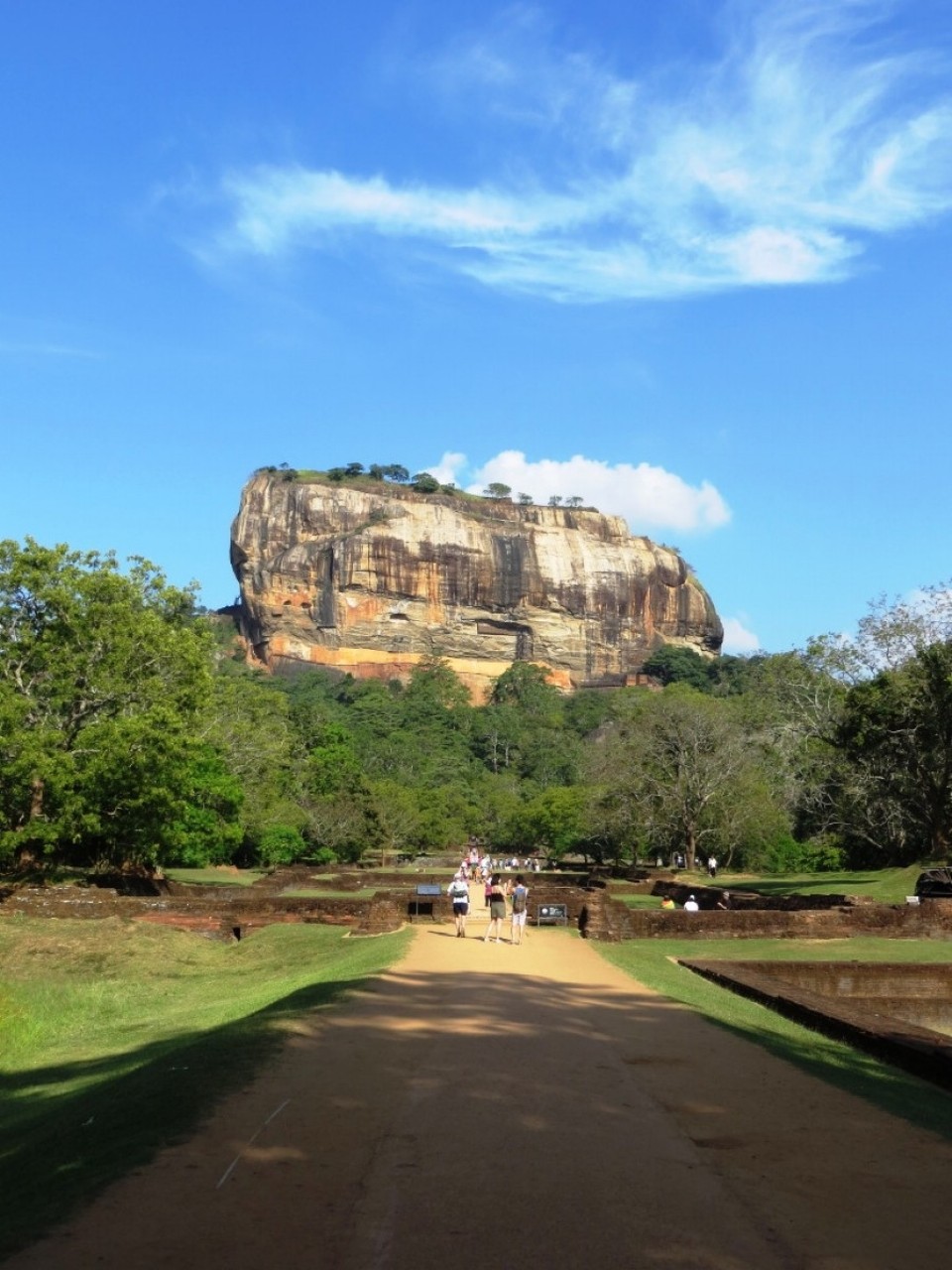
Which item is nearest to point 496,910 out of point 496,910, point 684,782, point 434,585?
point 496,910

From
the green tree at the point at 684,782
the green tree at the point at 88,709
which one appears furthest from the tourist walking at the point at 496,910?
the green tree at the point at 684,782

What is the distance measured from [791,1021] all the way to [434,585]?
11548 centimetres

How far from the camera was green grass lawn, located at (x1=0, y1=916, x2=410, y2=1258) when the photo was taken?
613 centimetres

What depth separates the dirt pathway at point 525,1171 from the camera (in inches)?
188

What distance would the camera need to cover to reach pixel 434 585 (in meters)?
127

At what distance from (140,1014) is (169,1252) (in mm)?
11102

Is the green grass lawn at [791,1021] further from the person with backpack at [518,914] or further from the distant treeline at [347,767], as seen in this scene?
the distant treeline at [347,767]

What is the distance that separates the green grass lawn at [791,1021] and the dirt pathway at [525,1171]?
428 millimetres

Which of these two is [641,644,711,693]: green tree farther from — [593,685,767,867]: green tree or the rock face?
[593,685,767,867]: green tree

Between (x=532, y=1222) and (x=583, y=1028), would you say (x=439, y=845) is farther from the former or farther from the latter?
(x=532, y=1222)

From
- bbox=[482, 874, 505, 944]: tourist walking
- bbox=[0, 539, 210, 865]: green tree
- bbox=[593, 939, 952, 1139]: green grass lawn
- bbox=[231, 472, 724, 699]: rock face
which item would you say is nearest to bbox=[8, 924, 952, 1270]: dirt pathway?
bbox=[593, 939, 952, 1139]: green grass lawn

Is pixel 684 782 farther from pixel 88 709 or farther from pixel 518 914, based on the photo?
pixel 518 914

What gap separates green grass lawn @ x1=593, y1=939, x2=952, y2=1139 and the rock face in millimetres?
105355

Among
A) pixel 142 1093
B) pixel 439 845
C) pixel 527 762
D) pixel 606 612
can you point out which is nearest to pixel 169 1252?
pixel 142 1093
